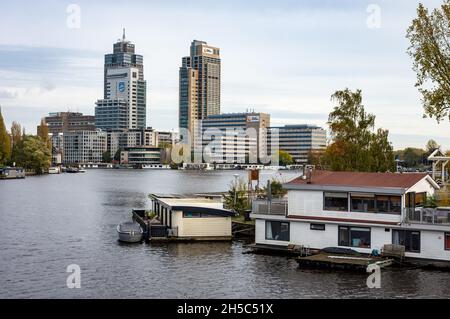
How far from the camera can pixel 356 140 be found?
77.4 m

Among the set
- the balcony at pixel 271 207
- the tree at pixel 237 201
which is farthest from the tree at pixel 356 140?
the balcony at pixel 271 207

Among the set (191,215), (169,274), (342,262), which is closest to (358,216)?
(342,262)

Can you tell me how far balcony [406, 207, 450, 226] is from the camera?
47.7 meters

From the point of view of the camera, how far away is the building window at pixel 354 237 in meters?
50.6

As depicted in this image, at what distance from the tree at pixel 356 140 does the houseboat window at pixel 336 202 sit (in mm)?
22311

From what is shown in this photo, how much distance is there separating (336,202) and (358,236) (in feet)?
11.2

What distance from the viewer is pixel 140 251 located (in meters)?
58.4

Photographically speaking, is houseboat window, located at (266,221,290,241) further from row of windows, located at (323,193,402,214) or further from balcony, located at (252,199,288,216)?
row of windows, located at (323,193,402,214)

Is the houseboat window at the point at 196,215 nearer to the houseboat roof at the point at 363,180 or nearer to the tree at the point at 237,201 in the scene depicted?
the houseboat roof at the point at 363,180

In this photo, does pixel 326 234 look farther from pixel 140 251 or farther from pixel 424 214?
pixel 140 251

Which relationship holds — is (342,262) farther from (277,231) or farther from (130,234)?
(130,234)

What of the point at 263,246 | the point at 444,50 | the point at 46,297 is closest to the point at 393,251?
the point at 263,246

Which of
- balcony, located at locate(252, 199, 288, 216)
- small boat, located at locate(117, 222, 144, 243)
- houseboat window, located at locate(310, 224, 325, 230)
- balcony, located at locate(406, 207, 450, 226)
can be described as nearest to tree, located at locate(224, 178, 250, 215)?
small boat, located at locate(117, 222, 144, 243)
